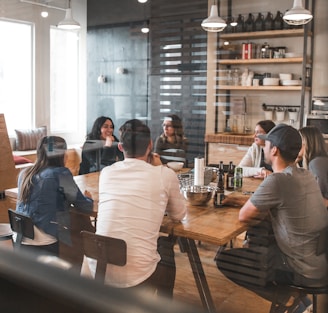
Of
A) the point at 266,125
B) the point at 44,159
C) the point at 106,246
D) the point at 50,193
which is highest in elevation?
the point at 266,125

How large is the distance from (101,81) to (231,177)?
0.51 metres

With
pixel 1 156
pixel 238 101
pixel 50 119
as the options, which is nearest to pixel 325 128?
pixel 238 101

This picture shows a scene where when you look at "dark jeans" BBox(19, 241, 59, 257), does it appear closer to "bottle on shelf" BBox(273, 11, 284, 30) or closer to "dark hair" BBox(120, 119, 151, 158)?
"dark hair" BBox(120, 119, 151, 158)

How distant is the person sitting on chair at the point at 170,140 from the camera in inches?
43.3

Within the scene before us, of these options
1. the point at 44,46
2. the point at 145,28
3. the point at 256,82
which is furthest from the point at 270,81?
the point at 44,46

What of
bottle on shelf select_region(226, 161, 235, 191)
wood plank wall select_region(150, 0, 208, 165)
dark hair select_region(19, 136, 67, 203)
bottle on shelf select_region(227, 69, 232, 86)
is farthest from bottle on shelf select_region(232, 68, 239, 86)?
dark hair select_region(19, 136, 67, 203)

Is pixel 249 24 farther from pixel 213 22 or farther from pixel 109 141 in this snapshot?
pixel 109 141

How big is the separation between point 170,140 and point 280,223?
1.12ft

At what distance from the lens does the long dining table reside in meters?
1.17

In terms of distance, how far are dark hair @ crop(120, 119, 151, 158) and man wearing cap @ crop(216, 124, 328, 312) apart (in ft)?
1.04

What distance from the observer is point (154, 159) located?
1120mm

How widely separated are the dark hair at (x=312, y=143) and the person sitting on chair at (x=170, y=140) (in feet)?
1.00

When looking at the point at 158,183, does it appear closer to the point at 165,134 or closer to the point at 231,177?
the point at 165,134

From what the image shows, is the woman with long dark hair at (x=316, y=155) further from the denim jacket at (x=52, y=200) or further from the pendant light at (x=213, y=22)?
the denim jacket at (x=52, y=200)
